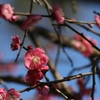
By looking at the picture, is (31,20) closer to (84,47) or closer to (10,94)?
(10,94)

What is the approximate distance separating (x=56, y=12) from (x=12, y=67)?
92.1 inches

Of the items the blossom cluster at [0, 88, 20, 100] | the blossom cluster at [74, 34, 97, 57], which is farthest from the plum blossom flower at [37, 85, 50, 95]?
A: the blossom cluster at [74, 34, 97, 57]

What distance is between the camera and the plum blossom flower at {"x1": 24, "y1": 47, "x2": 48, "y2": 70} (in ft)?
3.59

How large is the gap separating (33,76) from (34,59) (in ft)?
0.27

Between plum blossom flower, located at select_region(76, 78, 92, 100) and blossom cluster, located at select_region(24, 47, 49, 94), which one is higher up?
plum blossom flower, located at select_region(76, 78, 92, 100)

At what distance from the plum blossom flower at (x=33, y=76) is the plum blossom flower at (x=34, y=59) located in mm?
14

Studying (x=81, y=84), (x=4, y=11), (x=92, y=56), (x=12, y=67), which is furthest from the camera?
(x=12, y=67)

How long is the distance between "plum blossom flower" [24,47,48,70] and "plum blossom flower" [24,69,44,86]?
0.01 metres

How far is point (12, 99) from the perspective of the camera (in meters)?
1.06

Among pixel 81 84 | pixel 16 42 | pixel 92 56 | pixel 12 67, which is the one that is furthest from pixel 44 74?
pixel 12 67

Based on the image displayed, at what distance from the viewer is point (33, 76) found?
1081mm

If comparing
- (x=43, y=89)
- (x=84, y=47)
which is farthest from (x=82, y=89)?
(x=43, y=89)

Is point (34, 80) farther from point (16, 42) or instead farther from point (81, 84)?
point (81, 84)

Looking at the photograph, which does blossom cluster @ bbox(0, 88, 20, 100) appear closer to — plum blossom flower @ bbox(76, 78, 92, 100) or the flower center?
the flower center
